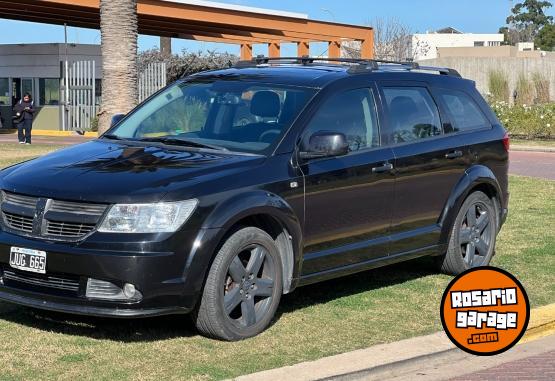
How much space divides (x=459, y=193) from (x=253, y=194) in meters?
2.64

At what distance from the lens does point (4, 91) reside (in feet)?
135

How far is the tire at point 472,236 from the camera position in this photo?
8.53m

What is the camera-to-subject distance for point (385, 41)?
7044 centimetres

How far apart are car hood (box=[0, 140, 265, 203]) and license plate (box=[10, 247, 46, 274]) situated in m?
0.38

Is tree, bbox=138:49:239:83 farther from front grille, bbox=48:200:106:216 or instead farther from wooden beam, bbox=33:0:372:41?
front grille, bbox=48:200:106:216

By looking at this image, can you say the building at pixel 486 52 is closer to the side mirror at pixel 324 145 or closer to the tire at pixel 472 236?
the tire at pixel 472 236

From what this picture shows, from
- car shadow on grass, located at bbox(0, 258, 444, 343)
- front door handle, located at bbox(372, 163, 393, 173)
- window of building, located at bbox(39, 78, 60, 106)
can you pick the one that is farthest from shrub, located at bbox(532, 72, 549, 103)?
front door handle, located at bbox(372, 163, 393, 173)

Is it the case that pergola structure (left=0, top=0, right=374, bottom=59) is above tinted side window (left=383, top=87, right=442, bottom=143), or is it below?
above

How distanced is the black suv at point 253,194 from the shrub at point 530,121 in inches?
883

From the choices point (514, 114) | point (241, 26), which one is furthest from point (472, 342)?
point (241, 26)

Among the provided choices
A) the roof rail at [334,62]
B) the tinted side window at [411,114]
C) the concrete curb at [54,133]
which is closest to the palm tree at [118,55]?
the roof rail at [334,62]

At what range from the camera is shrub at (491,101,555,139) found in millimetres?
30547

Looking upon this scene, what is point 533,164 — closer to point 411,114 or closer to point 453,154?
point 453,154

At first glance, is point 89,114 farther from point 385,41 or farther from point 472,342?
point 385,41
